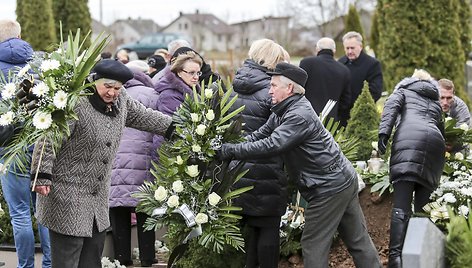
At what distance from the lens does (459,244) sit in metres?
5.68

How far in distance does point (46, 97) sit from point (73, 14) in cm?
1731

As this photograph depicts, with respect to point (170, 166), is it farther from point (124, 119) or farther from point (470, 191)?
point (470, 191)

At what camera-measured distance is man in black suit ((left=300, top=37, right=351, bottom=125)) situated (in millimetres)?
10484

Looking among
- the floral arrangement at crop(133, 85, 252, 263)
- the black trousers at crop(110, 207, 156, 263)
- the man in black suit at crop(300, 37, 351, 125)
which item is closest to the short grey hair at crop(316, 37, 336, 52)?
the man in black suit at crop(300, 37, 351, 125)

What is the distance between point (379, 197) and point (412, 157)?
1470 millimetres

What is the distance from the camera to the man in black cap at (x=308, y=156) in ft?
20.6

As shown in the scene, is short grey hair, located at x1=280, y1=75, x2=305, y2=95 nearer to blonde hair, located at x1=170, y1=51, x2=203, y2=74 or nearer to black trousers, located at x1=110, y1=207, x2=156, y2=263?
blonde hair, located at x1=170, y1=51, x2=203, y2=74

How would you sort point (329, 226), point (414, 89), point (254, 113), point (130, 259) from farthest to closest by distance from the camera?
point (130, 259) < point (414, 89) < point (254, 113) < point (329, 226)

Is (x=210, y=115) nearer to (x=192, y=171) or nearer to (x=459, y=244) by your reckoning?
(x=192, y=171)

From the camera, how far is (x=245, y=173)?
22.1ft

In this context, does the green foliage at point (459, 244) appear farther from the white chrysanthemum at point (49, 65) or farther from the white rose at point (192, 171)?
the white chrysanthemum at point (49, 65)

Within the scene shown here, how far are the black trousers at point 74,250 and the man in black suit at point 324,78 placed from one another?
15.3ft

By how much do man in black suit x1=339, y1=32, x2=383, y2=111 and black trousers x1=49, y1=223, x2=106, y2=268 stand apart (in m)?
6.01

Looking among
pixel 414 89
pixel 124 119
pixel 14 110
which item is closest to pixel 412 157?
pixel 414 89
